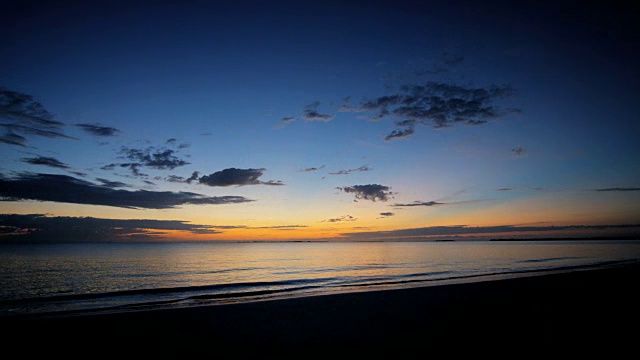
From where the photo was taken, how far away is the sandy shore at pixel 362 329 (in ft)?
27.4

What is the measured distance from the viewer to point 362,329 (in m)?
10.3

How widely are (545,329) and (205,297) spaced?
18.2 metres

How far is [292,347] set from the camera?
8.60m

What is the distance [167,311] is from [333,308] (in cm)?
683

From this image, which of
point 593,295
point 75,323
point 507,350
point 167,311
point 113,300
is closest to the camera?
point 507,350

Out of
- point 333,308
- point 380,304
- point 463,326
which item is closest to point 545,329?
point 463,326

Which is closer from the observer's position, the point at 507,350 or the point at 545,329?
the point at 507,350

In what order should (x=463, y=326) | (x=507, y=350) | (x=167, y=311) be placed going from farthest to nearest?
(x=167, y=311) → (x=463, y=326) → (x=507, y=350)

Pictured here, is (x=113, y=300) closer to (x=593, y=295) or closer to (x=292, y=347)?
(x=292, y=347)

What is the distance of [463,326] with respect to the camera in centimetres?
1031

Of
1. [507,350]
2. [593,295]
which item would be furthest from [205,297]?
[593,295]

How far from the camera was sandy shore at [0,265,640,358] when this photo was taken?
8.34 m

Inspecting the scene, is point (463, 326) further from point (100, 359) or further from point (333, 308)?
point (100, 359)

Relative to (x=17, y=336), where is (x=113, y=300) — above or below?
below
